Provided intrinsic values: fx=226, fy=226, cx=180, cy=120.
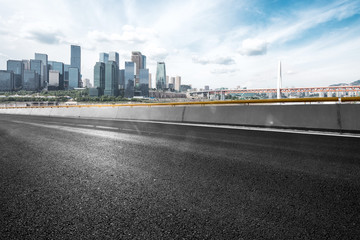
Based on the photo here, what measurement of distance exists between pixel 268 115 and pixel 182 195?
26.7 feet

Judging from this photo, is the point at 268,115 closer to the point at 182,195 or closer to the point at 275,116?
the point at 275,116

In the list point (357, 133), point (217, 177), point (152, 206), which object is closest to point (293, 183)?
point (217, 177)

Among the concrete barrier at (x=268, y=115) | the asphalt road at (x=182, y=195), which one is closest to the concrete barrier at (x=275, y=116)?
the concrete barrier at (x=268, y=115)

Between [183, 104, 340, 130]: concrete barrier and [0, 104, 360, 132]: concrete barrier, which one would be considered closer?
[0, 104, 360, 132]: concrete barrier

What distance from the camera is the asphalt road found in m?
1.90

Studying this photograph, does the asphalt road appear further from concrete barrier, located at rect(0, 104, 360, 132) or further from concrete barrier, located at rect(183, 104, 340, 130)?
concrete barrier, located at rect(183, 104, 340, 130)

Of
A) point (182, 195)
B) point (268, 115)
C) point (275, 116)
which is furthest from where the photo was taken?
point (268, 115)

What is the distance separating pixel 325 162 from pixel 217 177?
228cm

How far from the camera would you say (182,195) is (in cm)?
263

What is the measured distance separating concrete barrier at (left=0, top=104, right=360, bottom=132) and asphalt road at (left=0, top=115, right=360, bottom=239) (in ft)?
12.6

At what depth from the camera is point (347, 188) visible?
2.85 m

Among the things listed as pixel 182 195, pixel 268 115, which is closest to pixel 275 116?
pixel 268 115

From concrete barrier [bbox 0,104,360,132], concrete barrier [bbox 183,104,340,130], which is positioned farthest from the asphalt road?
concrete barrier [bbox 183,104,340,130]

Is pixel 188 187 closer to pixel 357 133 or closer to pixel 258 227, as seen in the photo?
pixel 258 227
